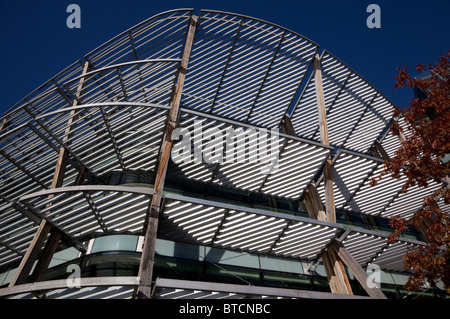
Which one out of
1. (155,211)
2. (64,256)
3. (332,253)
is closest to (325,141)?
(332,253)

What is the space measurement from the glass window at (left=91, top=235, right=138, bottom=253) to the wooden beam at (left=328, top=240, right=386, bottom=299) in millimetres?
7881

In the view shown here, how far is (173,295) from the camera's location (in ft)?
29.0

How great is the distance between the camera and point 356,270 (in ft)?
37.0

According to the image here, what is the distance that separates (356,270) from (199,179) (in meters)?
7.83

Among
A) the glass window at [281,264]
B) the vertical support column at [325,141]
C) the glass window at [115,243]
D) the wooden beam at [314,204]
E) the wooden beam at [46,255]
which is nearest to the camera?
the wooden beam at [46,255]

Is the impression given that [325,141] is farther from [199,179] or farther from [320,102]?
[199,179]

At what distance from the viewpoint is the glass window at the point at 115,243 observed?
39.4ft

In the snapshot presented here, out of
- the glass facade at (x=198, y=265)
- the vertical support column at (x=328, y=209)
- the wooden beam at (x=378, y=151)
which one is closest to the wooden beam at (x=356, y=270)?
the vertical support column at (x=328, y=209)

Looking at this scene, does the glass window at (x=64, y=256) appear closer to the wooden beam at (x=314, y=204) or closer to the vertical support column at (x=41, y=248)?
the vertical support column at (x=41, y=248)

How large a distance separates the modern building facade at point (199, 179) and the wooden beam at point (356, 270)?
60mm

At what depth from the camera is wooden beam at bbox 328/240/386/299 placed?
33.8 ft

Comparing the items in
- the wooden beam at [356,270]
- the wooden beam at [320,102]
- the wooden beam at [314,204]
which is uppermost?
the wooden beam at [320,102]

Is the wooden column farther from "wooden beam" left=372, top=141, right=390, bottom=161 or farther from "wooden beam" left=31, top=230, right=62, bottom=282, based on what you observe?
"wooden beam" left=31, top=230, right=62, bottom=282
